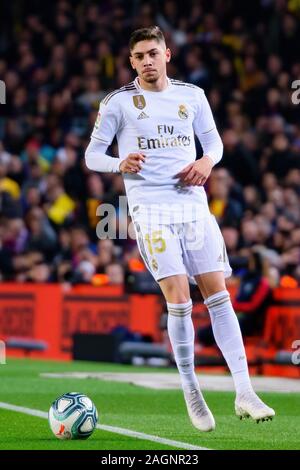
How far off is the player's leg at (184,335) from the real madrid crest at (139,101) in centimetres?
108

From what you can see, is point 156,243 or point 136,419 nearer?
point 156,243

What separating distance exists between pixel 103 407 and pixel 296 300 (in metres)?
5.18

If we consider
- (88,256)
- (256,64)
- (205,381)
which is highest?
(256,64)

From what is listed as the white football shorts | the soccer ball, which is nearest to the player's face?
the white football shorts

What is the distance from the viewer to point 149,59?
8086 mm

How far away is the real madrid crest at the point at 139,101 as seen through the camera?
8.20 metres

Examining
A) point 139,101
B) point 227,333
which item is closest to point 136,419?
point 227,333

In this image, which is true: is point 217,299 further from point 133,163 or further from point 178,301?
point 133,163

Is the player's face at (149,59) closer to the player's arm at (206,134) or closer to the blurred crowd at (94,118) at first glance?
the player's arm at (206,134)

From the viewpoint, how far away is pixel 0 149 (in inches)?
792

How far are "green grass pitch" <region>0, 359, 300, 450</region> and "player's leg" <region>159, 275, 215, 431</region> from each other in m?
0.19

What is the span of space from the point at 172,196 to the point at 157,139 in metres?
0.36
